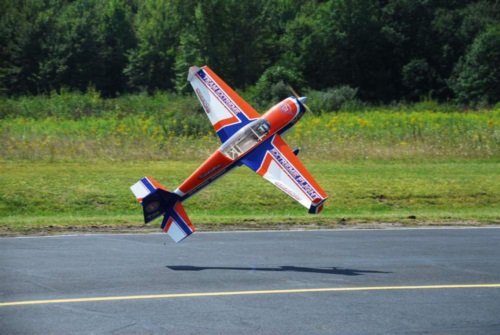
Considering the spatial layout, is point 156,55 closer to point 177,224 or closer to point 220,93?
point 220,93

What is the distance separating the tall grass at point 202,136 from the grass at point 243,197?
1678 millimetres

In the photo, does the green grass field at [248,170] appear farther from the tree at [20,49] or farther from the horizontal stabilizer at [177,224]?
the tree at [20,49]

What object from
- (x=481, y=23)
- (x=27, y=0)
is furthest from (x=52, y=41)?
(x=481, y=23)

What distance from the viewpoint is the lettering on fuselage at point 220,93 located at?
635 inches

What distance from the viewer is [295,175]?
1403cm

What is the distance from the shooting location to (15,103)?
4003 cm

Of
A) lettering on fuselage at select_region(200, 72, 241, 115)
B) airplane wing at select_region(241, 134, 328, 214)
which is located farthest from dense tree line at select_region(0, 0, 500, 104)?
airplane wing at select_region(241, 134, 328, 214)

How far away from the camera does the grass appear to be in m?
19.5

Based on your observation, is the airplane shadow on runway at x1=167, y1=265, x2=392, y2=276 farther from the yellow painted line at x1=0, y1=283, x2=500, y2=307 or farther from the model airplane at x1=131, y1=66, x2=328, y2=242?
the yellow painted line at x1=0, y1=283, x2=500, y2=307

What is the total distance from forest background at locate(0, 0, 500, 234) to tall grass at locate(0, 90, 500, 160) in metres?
0.09

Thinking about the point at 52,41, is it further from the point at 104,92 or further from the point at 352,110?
the point at 352,110

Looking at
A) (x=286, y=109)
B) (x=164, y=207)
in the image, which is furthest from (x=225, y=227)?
(x=164, y=207)

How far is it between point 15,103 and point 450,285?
31.5 m

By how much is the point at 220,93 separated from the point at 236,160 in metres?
2.17
